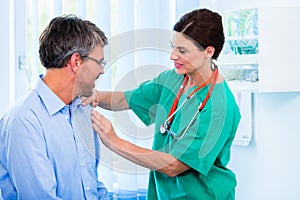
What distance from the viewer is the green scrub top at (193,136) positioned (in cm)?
150

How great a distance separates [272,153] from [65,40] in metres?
1.13

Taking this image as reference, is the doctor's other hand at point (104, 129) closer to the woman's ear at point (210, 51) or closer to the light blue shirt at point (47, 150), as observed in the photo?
the light blue shirt at point (47, 150)

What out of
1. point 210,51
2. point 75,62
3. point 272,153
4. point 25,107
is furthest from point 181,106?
point 272,153

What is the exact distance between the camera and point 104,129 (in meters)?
1.39

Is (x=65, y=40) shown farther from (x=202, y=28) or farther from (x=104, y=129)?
(x=202, y=28)

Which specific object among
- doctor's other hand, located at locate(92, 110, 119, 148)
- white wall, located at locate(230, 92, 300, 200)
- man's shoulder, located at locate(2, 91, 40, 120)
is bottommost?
white wall, located at locate(230, 92, 300, 200)

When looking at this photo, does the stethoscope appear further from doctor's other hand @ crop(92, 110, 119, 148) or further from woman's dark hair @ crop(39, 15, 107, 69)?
woman's dark hair @ crop(39, 15, 107, 69)

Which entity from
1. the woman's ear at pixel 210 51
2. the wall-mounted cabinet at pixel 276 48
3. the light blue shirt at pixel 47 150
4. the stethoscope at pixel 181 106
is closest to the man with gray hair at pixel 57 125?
the light blue shirt at pixel 47 150

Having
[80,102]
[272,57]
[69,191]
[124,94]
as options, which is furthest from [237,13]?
[69,191]

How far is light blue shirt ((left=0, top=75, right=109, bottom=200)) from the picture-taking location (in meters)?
1.26

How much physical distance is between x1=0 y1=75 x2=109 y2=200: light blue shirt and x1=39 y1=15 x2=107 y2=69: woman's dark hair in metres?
0.09

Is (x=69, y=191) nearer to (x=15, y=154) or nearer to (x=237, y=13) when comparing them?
(x=15, y=154)

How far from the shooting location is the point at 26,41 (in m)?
1.95

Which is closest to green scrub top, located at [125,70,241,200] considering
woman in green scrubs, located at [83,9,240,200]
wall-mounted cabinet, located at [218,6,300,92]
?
woman in green scrubs, located at [83,9,240,200]
